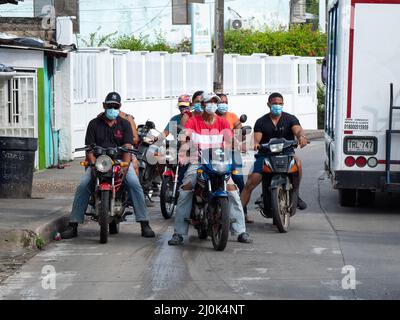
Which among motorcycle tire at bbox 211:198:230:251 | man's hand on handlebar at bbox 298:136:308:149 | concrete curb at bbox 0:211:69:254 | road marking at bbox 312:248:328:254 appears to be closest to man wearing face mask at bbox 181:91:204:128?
man's hand on handlebar at bbox 298:136:308:149

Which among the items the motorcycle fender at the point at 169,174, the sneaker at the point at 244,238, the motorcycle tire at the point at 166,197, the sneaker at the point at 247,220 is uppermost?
the motorcycle fender at the point at 169,174

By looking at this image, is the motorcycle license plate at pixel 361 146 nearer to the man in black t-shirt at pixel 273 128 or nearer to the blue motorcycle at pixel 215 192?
the man in black t-shirt at pixel 273 128

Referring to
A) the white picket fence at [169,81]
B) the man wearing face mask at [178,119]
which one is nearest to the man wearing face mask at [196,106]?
the man wearing face mask at [178,119]

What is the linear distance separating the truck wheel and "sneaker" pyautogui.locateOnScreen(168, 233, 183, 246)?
14.0ft

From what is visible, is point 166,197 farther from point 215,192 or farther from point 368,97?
point 368,97

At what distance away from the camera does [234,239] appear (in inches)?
476

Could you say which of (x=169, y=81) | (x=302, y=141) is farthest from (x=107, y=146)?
(x=169, y=81)

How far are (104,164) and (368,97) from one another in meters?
4.36

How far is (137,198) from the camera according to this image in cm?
1212

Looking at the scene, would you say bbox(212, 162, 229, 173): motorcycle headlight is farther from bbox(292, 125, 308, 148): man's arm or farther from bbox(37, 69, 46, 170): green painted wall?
bbox(37, 69, 46, 170): green painted wall

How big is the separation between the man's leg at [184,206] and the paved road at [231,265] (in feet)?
0.69

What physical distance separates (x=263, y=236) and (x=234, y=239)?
497mm

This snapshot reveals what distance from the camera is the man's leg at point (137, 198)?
1209 cm
